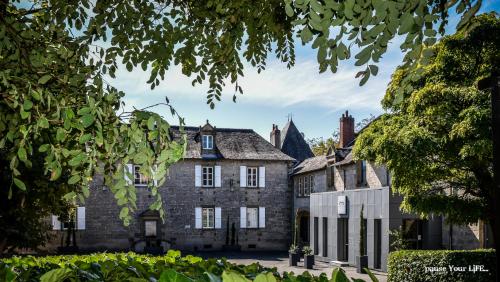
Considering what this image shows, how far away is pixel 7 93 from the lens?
2.91 meters

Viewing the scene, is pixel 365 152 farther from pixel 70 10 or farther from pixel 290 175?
pixel 290 175

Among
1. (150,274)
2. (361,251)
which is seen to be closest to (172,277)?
(150,274)

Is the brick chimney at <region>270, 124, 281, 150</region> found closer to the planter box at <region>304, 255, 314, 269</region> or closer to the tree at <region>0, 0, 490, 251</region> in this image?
the planter box at <region>304, 255, 314, 269</region>

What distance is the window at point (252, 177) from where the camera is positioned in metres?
31.9

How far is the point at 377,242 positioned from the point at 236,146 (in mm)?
14670

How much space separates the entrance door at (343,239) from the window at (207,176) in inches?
433

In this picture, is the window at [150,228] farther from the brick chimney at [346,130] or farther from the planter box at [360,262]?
the planter box at [360,262]

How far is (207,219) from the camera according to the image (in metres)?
31.0

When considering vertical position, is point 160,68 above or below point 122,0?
below

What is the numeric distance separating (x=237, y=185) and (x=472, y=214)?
806 inches

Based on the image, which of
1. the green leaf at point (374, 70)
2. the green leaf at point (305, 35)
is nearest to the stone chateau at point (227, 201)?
the green leaf at point (374, 70)

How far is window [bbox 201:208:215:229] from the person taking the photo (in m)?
30.9

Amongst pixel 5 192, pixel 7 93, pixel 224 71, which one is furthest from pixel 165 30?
pixel 5 192

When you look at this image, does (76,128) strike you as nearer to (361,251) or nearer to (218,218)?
(361,251)
